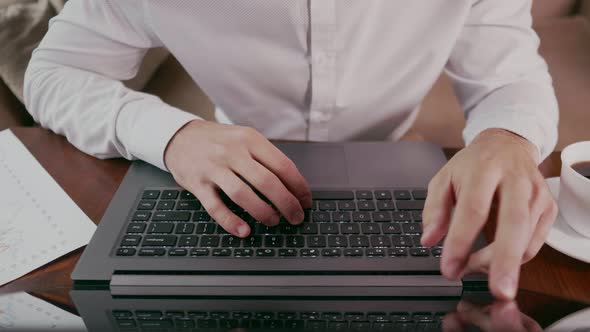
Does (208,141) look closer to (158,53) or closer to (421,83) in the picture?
(421,83)

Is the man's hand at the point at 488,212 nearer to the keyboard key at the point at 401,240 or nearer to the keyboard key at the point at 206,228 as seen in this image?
the keyboard key at the point at 401,240

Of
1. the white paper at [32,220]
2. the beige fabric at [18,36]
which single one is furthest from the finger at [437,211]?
the beige fabric at [18,36]

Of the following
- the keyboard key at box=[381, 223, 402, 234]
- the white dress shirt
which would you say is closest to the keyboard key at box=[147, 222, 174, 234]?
the white dress shirt

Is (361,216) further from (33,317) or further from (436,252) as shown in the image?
(33,317)

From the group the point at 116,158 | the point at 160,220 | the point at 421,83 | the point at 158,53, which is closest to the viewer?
the point at 160,220

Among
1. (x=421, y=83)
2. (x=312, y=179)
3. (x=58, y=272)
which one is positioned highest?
(x=58, y=272)

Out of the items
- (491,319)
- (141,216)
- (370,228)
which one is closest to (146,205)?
(141,216)

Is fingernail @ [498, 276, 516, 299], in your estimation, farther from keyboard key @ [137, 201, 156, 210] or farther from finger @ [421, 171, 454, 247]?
keyboard key @ [137, 201, 156, 210]

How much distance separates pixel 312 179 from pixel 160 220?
0.17m

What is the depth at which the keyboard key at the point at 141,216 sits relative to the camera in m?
0.48

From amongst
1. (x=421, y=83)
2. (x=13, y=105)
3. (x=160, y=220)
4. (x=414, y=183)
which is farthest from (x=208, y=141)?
(x=13, y=105)

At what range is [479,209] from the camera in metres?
0.37

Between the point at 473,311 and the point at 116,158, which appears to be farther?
the point at 116,158

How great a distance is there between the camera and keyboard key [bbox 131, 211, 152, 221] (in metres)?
0.48
